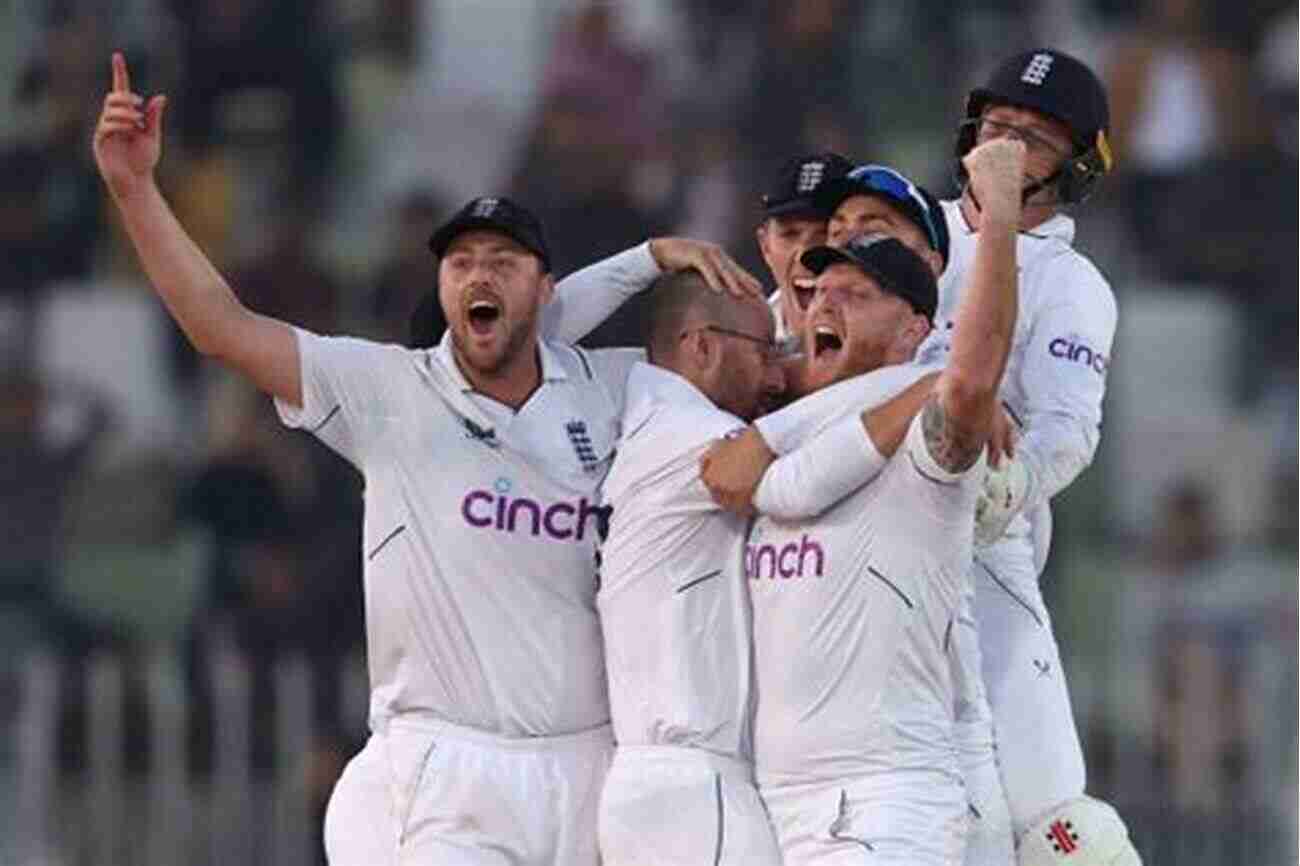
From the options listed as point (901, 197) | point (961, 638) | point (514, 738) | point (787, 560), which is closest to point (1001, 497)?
point (961, 638)

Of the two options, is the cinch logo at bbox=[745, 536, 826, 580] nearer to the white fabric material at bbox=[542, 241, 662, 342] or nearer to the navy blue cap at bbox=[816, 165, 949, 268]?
the navy blue cap at bbox=[816, 165, 949, 268]

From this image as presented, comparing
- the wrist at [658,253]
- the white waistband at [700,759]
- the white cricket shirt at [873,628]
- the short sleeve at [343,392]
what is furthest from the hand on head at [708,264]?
the white waistband at [700,759]

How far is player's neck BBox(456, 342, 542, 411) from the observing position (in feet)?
31.2

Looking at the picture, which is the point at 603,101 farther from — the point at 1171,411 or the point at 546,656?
the point at 546,656

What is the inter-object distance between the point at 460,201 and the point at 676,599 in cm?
690

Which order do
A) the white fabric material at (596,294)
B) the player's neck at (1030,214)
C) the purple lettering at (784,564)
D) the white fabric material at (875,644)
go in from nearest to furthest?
the white fabric material at (875,644) → the purple lettering at (784,564) → the player's neck at (1030,214) → the white fabric material at (596,294)

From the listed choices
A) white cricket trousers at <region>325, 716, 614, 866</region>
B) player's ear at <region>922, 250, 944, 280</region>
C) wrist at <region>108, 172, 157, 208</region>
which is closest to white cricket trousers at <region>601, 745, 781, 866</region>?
white cricket trousers at <region>325, 716, 614, 866</region>

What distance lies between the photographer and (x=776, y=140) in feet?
52.3

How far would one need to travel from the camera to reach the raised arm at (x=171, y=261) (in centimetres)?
923

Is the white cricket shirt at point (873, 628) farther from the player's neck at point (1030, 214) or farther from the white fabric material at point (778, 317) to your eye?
the player's neck at point (1030, 214)

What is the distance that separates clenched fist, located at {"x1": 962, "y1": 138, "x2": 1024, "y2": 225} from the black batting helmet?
0.72m

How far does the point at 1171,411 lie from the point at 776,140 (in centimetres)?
163

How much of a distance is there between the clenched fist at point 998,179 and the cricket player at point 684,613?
2.82ft

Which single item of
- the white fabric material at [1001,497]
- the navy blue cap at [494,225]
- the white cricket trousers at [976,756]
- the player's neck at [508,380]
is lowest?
the white cricket trousers at [976,756]
